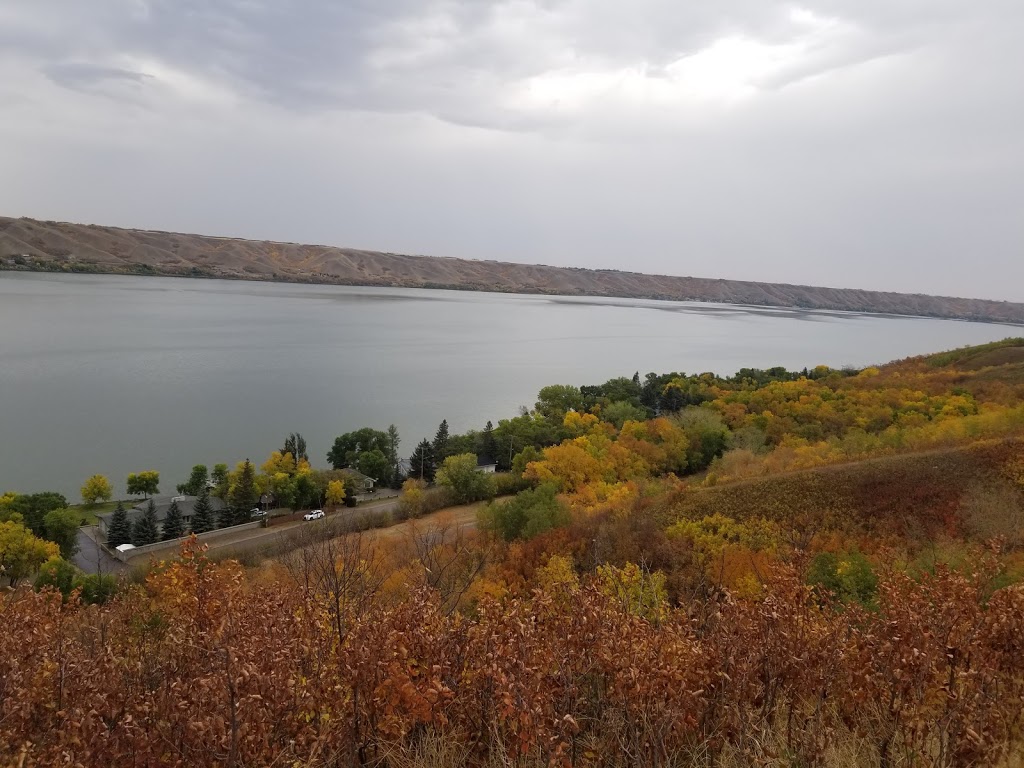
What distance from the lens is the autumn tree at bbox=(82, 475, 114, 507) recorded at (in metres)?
20.5

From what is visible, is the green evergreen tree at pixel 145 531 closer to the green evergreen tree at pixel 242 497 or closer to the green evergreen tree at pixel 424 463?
the green evergreen tree at pixel 242 497

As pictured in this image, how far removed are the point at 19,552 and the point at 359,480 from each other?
11314 millimetres

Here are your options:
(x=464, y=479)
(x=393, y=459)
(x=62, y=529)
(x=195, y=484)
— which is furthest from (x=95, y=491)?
(x=464, y=479)

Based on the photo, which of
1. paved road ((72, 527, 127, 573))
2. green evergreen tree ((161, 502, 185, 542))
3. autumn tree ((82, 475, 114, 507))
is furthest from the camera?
autumn tree ((82, 475, 114, 507))

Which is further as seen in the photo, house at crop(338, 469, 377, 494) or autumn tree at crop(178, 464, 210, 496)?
house at crop(338, 469, 377, 494)

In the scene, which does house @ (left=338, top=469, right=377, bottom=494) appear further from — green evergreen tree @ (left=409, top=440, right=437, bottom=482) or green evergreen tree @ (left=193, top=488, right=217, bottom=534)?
green evergreen tree @ (left=193, top=488, right=217, bottom=534)

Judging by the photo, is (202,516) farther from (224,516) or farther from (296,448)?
(296,448)

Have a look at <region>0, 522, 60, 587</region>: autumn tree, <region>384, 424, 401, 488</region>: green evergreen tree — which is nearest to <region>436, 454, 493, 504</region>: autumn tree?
<region>384, 424, 401, 488</region>: green evergreen tree

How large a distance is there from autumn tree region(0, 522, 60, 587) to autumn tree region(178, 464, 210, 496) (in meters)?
5.82

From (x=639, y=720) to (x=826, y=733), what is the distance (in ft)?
2.70

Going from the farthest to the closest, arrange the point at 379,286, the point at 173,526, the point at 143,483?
1. the point at 379,286
2. the point at 143,483
3. the point at 173,526

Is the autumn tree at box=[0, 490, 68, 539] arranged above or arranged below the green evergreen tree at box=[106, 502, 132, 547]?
above

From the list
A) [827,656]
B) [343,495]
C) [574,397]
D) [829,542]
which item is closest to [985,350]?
[574,397]

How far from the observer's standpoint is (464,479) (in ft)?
77.4
